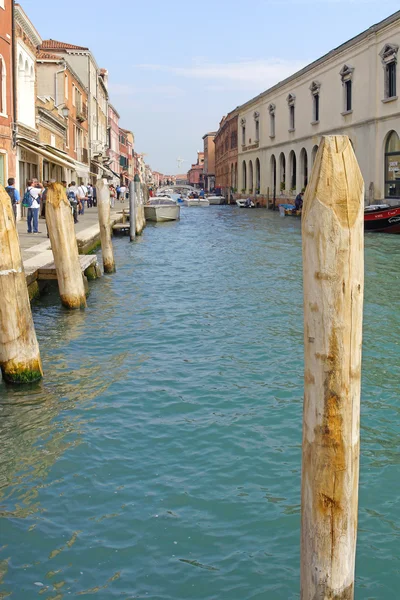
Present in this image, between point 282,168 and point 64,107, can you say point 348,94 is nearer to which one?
point 64,107

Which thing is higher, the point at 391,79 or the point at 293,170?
the point at 391,79

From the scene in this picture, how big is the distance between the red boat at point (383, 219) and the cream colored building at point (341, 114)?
129 inches

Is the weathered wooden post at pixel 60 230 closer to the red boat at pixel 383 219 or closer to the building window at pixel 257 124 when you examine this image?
the red boat at pixel 383 219

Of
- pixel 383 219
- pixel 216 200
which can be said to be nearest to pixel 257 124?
pixel 216 200

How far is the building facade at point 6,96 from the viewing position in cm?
2069

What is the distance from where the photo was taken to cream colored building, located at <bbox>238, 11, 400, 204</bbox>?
2875 centimetres

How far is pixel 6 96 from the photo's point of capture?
2120cm

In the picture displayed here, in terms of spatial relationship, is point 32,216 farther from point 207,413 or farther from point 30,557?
point 30,557

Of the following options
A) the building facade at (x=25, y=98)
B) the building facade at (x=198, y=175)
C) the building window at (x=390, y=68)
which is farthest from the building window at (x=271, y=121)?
the building facade at (x=198, y=175)

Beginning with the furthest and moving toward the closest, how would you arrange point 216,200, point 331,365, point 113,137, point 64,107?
point 113,137
point 216,200
point 64,107
point 331,365

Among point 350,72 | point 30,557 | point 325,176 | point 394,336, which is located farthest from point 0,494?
point 350,72

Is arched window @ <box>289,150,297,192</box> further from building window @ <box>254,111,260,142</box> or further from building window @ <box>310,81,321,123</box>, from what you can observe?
building window @ <box>254,111,260,142</box>

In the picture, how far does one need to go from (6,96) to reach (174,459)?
17961 millimetres

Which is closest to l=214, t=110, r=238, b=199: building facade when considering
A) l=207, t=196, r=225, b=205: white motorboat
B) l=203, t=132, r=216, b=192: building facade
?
l=207, t=196, r=225, b=205: white motorboat
